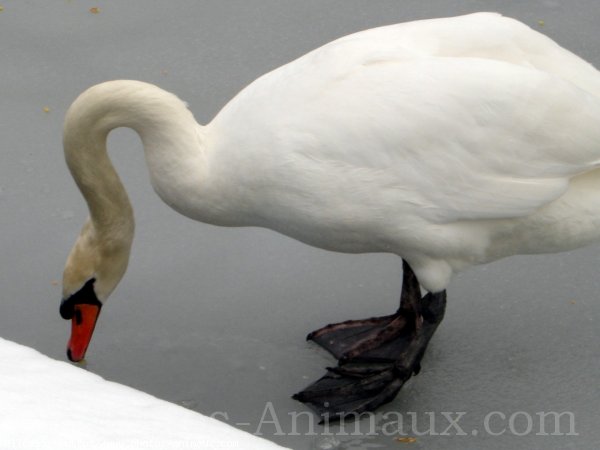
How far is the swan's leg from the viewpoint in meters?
4.71

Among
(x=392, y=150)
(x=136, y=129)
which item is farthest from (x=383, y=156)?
(x=136, y=129)

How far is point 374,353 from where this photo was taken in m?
5.01

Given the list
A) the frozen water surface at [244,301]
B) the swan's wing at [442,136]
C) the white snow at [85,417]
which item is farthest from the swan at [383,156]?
the white snow at [85,417]

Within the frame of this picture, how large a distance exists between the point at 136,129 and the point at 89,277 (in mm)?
533

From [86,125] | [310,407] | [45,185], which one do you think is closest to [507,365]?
[310,407]

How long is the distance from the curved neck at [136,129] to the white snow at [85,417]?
1145mm

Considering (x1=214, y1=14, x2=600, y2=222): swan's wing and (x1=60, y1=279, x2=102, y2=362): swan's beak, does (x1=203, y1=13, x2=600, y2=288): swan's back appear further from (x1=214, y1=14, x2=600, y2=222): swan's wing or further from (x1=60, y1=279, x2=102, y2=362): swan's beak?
(x1=60, y1=279, x2=102, y2=362): swan's beak

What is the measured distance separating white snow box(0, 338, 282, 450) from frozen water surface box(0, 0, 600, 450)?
4.11ft

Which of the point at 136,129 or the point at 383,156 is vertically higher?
the point at 136,129

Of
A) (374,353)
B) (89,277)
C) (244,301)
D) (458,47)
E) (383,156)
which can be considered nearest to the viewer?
(383,156)

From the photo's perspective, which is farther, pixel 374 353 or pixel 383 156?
pixel 374 353

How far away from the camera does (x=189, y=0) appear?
6746 millimetres

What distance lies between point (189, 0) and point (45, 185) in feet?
4.86

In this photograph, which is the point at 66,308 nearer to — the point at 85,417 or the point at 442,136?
the point at 442,136
